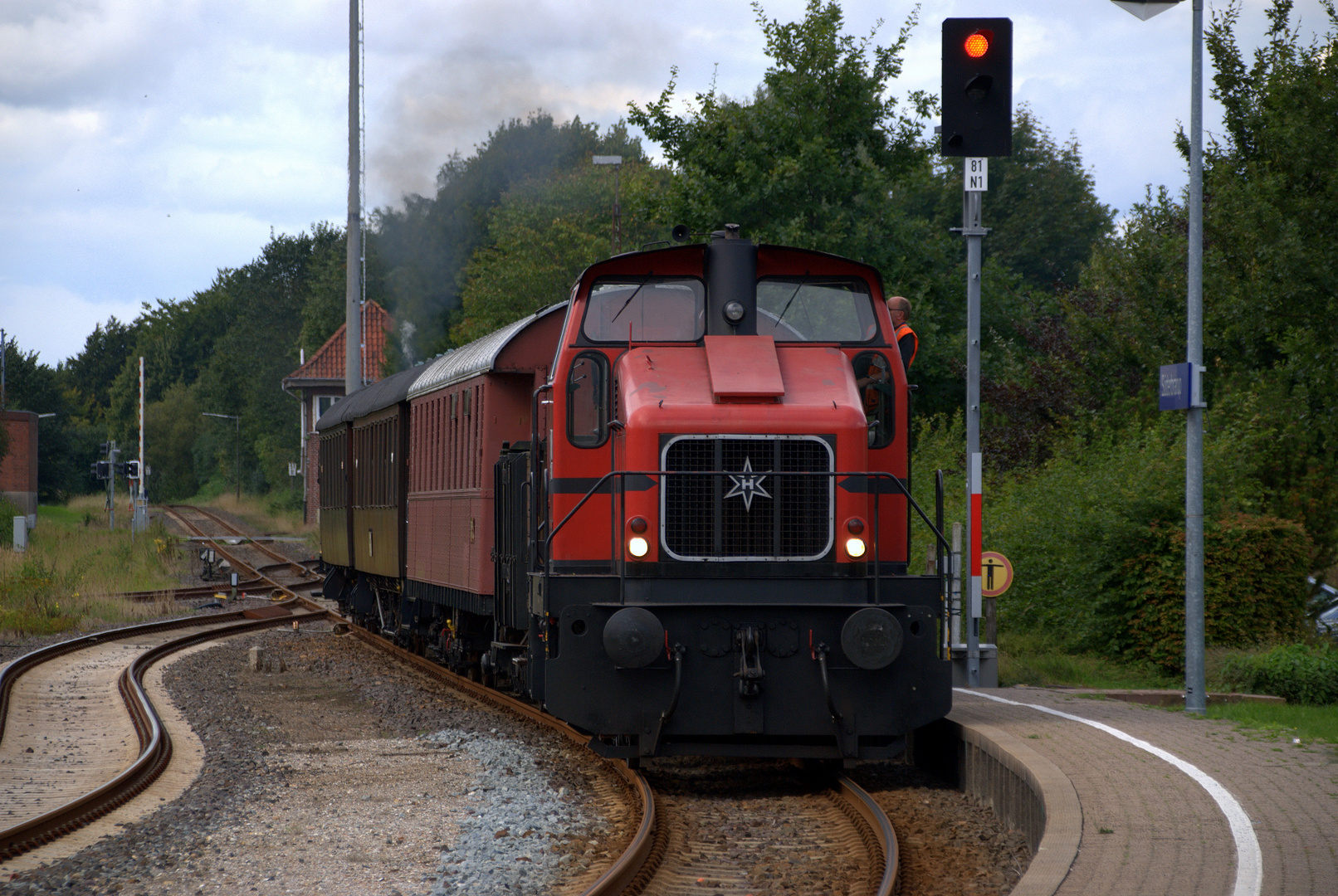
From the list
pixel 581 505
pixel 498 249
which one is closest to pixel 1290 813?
pixel 581 505

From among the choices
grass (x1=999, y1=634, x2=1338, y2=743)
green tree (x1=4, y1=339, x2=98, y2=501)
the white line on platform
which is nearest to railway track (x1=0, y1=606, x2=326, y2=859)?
the white line on platform

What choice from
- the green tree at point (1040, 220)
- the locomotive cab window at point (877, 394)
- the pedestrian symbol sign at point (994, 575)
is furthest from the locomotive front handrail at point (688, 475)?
the green tree at point (1040, 220)

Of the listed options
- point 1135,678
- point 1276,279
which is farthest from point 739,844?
point 1276,279

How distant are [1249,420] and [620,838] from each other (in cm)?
1042

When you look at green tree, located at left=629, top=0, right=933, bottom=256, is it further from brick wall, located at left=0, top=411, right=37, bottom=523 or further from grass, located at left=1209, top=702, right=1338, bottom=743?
brick wall, located at left=0, top=411, right=37, bottom=523

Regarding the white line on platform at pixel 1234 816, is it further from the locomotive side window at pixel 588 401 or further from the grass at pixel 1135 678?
the locomotive side window at pixel 588 401

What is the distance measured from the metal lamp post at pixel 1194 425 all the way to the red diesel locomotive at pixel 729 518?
2.42 meters

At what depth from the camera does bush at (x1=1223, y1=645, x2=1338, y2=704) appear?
11641mm

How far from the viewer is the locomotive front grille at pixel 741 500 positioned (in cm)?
858

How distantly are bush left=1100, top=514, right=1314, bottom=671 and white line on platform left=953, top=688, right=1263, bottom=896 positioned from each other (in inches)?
169

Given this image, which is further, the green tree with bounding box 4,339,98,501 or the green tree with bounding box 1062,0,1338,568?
the green tree with bounding box 4,339,98,501

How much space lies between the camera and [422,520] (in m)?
15.2

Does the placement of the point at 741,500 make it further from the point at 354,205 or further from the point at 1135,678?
the point at 354,205

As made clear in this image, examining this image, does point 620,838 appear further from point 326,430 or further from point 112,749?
point 326,430
